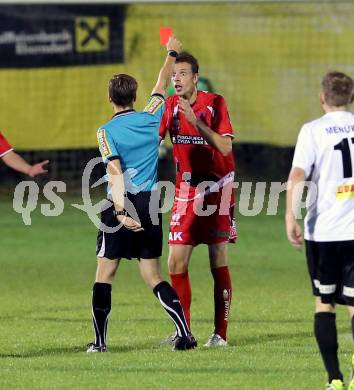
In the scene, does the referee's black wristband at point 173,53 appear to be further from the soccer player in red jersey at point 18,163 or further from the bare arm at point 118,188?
the soccer player in red jersey at point 18,163

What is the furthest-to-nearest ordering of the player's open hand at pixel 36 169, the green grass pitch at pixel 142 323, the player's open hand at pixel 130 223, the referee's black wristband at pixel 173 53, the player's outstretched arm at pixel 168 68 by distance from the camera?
the referee's black wristband at pixel 173 53, the player's outstretched arm at pixel 168 68, the player's open hand at pixel 130 223, the player's open hand at pixel 36 169, the green grass pitch at pixel 142 323

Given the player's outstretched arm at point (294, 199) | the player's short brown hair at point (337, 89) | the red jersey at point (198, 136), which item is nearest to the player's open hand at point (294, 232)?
the player's outstretched arm at point (294, 199)

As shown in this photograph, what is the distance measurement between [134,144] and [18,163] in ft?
2.87

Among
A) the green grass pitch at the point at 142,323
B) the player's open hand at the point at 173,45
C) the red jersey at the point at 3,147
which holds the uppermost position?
the player's open hand at the point at 173,45

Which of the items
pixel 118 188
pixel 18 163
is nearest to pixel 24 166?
pixel 18 163

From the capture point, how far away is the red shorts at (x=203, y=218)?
9.55m

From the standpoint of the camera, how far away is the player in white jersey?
7.23 m

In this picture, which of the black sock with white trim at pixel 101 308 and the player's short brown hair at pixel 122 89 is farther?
the black sock with white trim at pixel 101 308

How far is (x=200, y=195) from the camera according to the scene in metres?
9.61

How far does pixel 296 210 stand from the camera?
733cm

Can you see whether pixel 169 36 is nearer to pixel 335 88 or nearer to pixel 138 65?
pixel 335 88

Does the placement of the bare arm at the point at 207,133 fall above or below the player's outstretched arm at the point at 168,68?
below

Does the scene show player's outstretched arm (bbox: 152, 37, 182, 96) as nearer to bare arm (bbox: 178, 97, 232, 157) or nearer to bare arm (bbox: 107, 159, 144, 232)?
bare arm (bbox: 178, 97, 232, 157)

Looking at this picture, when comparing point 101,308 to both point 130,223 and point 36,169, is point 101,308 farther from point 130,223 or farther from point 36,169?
point 36,169
